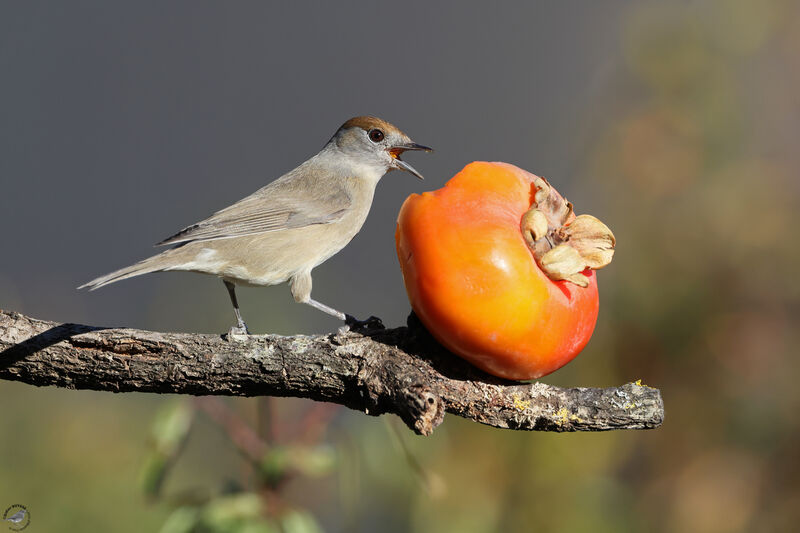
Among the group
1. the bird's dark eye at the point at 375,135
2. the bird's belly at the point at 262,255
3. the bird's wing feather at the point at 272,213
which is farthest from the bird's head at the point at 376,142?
the bird's belly at the point at 262,255

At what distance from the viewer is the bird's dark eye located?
13.7 ft

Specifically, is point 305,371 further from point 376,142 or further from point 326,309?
point 376,142

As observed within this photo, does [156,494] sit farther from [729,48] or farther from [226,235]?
[729,48]

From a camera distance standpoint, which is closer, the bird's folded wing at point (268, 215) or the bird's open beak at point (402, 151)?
the bird's folded wing at point (268, 215)

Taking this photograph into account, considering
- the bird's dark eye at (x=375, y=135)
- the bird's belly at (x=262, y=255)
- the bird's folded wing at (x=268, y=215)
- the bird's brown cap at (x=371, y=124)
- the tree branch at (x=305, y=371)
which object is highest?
the bird's brown cap at (x=371, y=124)

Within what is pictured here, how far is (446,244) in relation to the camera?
223cm

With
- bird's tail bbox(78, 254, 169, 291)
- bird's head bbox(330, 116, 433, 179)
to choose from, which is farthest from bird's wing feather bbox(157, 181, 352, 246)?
bird's head bbox(330, 116, 433, 179)

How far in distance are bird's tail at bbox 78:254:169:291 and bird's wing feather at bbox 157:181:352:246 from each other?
0.21m

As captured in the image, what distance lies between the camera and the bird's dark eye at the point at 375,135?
165 inches

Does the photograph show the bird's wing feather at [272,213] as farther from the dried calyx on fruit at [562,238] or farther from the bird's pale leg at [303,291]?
the dried calyx on fruit at [562,238]

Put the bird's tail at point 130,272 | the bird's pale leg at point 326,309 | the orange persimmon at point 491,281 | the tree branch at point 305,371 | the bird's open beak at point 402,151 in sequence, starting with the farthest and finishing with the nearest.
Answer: the bird's open beak at point 402,151 < the bird's pale leg at point 326,309 < the bird's tail at point 130,272 < the tree branch at point 305,371 < the orange persimmon at point 491,281

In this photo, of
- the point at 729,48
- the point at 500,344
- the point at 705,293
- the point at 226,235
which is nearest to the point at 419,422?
the point at 500,344

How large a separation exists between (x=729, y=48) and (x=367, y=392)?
363 centimetres

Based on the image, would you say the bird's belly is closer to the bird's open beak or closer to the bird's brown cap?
the bird's open beak
